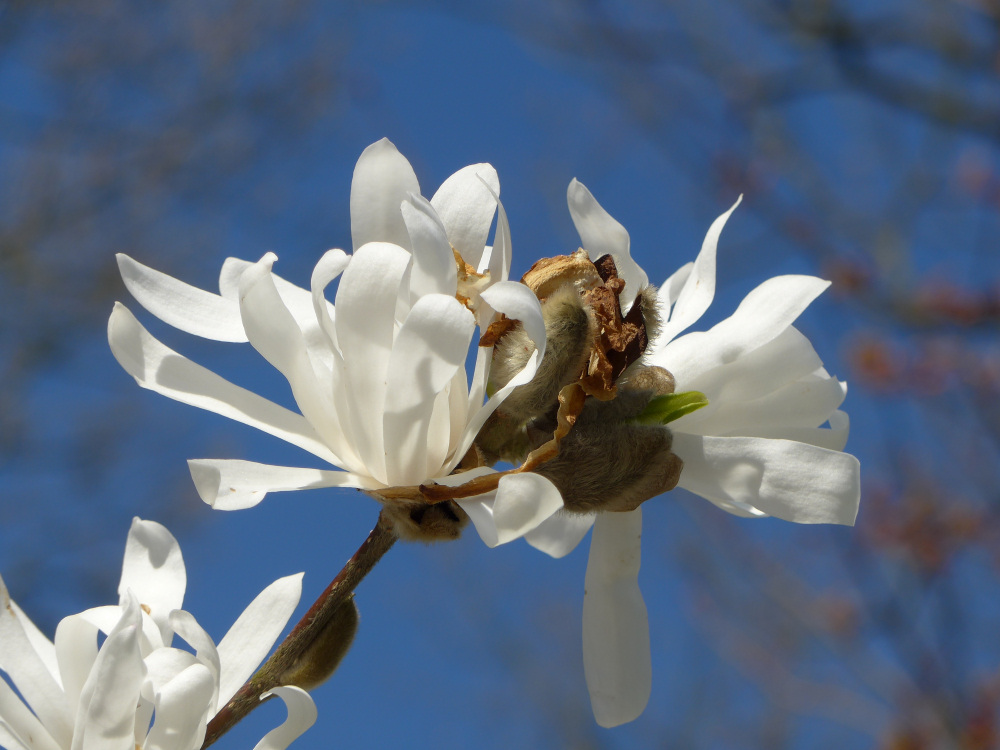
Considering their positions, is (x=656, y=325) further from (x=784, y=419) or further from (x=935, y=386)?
(x=935, y=386)

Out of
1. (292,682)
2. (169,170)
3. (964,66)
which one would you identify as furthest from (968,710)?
(169,170)

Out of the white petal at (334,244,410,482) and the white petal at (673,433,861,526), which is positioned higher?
the white petal at (334,244,410,482)

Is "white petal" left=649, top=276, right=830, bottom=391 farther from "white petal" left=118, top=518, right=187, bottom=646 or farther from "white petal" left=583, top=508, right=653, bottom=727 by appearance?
"white petal" left=118, top=518, right=187, bottom=646

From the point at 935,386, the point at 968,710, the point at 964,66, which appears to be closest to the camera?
the point at 964,66

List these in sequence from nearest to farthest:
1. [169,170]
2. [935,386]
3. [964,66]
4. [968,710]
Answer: [964,66], [968,710], [935,386], [169,170]

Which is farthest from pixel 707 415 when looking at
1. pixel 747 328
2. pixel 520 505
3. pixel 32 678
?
pixel 32 678

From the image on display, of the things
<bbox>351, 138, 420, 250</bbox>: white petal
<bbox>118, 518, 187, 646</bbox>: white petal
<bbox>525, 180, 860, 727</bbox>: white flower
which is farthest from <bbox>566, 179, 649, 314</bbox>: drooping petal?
<bbox>118, 518, 187, 646</bbox>: white petal

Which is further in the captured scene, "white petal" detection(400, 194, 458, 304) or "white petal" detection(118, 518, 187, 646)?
"white petal" detection(118, 518, 187, 646)

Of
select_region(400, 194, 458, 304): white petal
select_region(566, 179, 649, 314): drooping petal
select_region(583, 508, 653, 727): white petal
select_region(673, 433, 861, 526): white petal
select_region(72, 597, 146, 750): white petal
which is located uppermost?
select_region(400, 194, 458, 304): white petal

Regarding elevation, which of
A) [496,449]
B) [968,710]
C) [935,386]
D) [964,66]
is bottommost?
[968,710]
